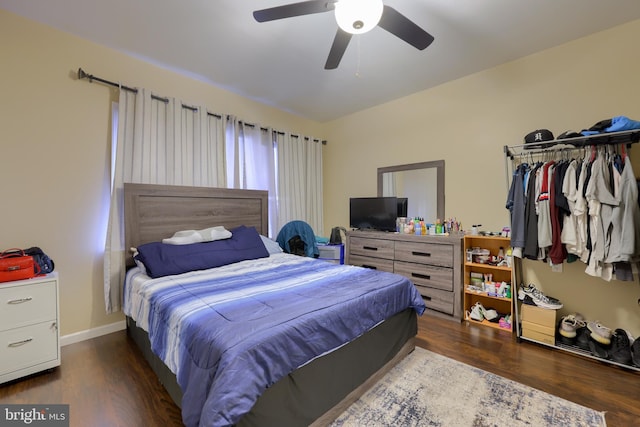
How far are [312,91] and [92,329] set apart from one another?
3612 millimetres

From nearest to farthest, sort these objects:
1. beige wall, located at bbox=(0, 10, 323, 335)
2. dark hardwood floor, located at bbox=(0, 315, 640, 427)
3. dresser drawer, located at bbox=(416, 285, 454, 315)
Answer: dark hardwood floor, located at bbox=(0, 315, 640, 427) < beige wall, located at bbox=(0, 10, 323, 335) < dresser drawer, located at bbox=(416, 285, 454, 315)

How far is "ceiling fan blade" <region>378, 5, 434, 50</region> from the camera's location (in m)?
1.60

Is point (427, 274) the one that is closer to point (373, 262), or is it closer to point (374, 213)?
point (373, 262)

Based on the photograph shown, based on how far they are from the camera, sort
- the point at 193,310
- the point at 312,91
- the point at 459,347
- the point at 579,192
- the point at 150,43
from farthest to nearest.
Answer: the point at 312,91, the point at 150,43, the point at 459,347, the point at 579,192, the point at 193,310

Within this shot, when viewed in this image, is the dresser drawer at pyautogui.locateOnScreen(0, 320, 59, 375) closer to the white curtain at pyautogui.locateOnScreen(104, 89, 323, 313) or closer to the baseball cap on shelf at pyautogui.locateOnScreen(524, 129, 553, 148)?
the white curtain at pyautogui.locateOnScreen(104, 89, 323, 313)

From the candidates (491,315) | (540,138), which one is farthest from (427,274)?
(540,138)

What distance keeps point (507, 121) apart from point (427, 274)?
191 cm

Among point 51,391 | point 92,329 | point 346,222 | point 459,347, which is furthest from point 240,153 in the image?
point 459,347

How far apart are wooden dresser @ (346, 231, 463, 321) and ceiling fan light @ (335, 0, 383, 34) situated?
7.45 feet

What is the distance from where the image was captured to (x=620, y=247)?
1.95 metres

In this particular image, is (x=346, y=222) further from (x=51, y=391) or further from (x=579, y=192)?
(x=51, y=391)

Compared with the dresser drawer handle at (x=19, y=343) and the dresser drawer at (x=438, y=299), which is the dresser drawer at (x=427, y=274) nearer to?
the dresser drawer at (x=438, y=299)

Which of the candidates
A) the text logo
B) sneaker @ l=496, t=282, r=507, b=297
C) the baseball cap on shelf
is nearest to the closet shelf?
the baseball cap on shelf

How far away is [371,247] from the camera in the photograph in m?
3.61
